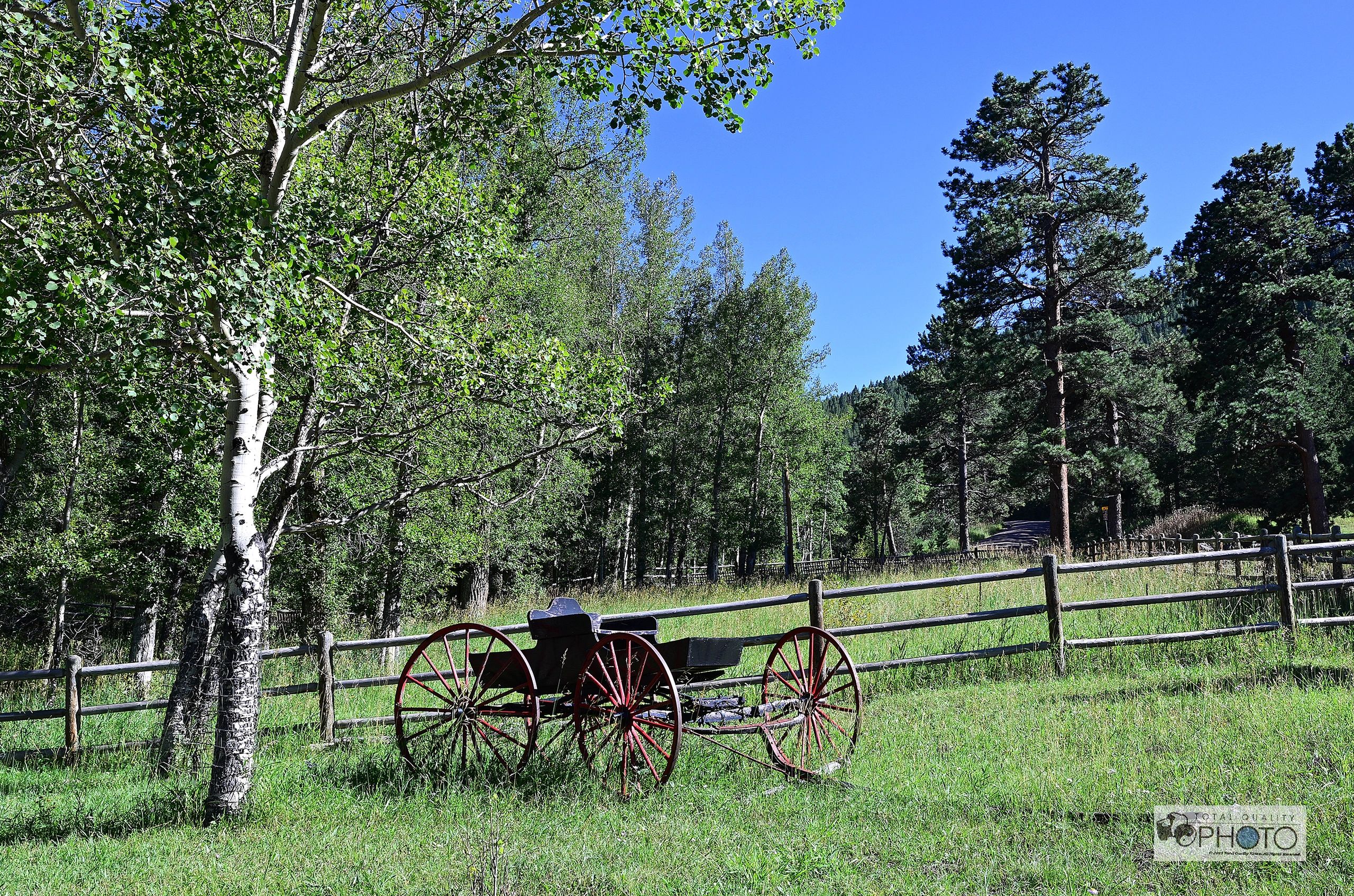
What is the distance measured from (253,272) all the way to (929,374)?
103 feet

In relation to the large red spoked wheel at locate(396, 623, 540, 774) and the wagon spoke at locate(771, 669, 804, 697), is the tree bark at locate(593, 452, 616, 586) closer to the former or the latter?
the large red spoked wheel at locate(396, 623, 540, 774)

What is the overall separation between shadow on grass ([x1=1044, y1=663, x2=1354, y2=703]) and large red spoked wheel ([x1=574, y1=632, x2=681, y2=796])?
410 centimetres

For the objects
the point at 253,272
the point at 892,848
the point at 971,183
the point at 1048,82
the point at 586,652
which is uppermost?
the point at 1048,82

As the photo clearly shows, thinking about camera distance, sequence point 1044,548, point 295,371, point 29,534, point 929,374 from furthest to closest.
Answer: point 929,374 → point 1044,548 → point 29,534 → point 295,371

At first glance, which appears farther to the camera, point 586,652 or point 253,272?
point 586,652

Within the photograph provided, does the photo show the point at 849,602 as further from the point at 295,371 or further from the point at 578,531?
the point at 578,531

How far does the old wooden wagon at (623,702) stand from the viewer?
583 cm

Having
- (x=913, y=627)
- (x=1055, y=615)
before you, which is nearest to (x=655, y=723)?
(x=913, y=627)

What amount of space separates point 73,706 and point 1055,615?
10.5m

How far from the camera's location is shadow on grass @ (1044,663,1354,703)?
7.46m

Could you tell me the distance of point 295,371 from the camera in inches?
353

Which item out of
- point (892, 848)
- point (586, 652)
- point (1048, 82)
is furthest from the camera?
point (1048, 82)

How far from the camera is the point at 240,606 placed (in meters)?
6.02

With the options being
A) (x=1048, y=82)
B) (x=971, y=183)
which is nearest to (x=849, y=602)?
(x=971, y=183)
